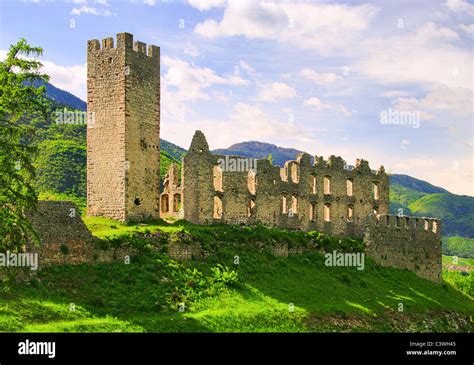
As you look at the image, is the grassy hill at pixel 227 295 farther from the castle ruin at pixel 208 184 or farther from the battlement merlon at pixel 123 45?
the battlement merlon at pixel 123 45

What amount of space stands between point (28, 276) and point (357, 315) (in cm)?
1822

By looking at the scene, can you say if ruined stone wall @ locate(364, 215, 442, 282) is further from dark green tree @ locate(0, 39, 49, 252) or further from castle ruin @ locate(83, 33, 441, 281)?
dark green tree @ locate(0, 39, 49, 252)

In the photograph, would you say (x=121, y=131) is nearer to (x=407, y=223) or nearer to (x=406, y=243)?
(x=406, y=243)

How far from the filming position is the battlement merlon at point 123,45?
140 ft

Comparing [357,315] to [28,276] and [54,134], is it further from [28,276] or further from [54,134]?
[54,134]

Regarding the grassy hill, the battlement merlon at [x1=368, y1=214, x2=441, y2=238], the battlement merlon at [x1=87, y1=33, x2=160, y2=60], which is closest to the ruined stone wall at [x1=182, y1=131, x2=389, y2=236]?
the grassy hill

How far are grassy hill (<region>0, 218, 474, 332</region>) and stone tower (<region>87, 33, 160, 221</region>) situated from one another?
1.74 meters

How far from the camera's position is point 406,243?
55.6 m

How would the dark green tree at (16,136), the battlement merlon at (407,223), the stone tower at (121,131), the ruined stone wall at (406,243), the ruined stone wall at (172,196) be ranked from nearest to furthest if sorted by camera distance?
the dark green tree at (16,136) < the stone tower at (121,131) < the ruined stone wall at (172,196) < the ruined stone wall at (406,243) < the battlement merlon at (407,223)

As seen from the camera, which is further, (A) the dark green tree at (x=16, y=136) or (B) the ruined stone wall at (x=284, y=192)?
(B) the ruined stone wall at (x=284, y=192)

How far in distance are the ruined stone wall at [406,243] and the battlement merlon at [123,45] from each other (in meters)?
20.9

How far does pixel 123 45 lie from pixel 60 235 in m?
13.2

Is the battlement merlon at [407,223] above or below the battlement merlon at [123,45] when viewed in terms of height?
below

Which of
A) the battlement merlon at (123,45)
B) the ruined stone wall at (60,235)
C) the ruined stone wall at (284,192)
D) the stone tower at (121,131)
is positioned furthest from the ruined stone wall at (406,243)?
the ruined stone wall at (60,235)
